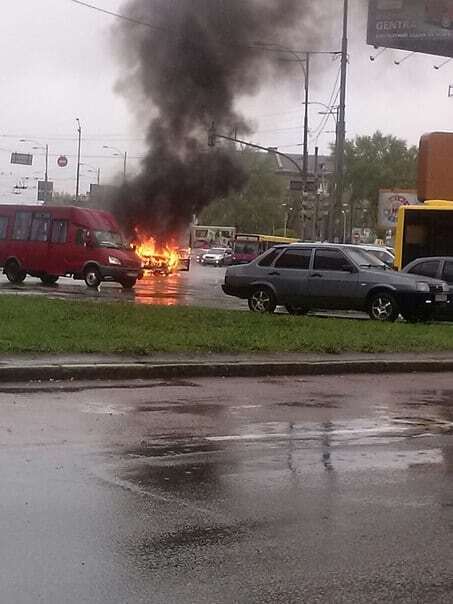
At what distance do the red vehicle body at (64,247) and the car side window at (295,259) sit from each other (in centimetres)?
970

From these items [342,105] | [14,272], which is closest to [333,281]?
[14,272]

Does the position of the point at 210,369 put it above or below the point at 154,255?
below

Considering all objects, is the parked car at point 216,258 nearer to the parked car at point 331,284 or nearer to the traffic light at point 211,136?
the traffic light at point 211,136

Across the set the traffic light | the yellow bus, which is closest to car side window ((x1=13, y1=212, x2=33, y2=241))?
the traffic light

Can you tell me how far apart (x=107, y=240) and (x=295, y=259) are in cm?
1049

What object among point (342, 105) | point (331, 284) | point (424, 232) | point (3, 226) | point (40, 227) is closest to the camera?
point (331, 284)

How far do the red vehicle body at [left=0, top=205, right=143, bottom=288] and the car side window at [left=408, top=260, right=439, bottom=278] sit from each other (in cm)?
1076

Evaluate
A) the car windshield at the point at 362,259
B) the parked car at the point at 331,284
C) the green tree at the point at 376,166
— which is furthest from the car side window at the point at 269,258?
the green tree at the point at 376,166

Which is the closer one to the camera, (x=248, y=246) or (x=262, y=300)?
(x=262, y=300)

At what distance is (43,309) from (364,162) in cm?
7011

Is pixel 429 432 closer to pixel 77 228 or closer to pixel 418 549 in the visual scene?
pixel 418 549

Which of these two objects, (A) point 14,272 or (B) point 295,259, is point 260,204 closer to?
(A) point 14,272

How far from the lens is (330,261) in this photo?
1950 cm

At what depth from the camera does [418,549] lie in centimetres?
510
